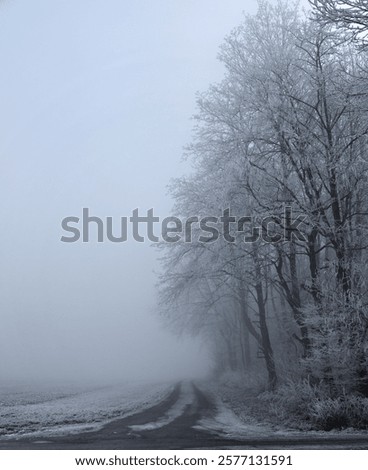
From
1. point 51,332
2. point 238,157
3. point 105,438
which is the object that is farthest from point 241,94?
point 51,332

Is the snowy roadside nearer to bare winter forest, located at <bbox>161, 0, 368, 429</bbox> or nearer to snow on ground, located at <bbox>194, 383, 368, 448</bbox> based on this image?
snow on ground, located at <bbox>194, 383, 368, 448</bbox>

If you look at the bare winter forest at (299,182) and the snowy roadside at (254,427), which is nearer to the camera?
the snowy roadside at (254,427)

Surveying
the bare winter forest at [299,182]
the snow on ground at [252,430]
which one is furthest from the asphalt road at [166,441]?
the bare winter forest at [299,182]

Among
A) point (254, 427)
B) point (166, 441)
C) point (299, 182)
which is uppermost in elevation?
point (299, 182)

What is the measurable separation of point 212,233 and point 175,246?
224 centimetres

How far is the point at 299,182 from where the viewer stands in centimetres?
1689

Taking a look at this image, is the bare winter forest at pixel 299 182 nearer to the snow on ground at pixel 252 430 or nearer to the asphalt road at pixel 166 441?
the snow on ground at pixel 252 430

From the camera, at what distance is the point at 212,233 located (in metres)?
18.0

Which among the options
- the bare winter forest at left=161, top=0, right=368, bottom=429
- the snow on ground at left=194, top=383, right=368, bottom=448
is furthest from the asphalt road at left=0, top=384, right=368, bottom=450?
the bare winter forest at left=161, top=0, right=368, bottom=429

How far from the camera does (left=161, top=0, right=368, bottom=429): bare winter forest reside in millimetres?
12805

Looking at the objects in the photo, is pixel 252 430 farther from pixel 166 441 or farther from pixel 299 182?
pixel 299 182

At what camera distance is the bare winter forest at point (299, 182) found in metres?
12.8

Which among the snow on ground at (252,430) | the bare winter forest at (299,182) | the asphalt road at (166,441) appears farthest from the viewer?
the bare winter forest at (299,182)

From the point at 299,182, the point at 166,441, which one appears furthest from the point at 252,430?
the point at 299,182
